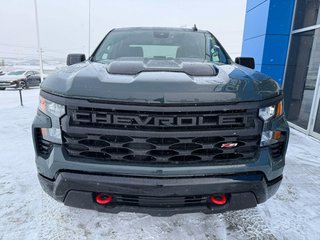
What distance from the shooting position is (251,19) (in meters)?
7.61

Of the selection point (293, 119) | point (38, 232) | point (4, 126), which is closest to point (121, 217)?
point (38, 232)

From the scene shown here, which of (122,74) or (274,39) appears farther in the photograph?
(274,39)

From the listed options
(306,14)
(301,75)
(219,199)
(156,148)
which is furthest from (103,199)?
(306,14)

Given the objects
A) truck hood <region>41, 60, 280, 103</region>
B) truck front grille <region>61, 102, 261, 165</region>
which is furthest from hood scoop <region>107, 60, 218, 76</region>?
truck front grille <region>61, 102, 261, 165</region>

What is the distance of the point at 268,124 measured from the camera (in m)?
1.72

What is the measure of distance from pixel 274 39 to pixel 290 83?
1.27m

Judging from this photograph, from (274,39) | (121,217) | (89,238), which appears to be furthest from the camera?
(274,39)

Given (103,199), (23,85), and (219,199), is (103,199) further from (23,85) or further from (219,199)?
(23,85)

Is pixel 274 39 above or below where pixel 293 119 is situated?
above

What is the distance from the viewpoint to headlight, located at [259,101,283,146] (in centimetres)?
170

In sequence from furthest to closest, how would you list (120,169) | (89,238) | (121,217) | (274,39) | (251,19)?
(251,19) → (274,39) → (121,217) → (89,238) → (120,169)

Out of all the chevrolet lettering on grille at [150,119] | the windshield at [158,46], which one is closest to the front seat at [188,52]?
the windshield at [158,46]

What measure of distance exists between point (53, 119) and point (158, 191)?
88cm

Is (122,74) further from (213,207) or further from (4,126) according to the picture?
(4,126)
